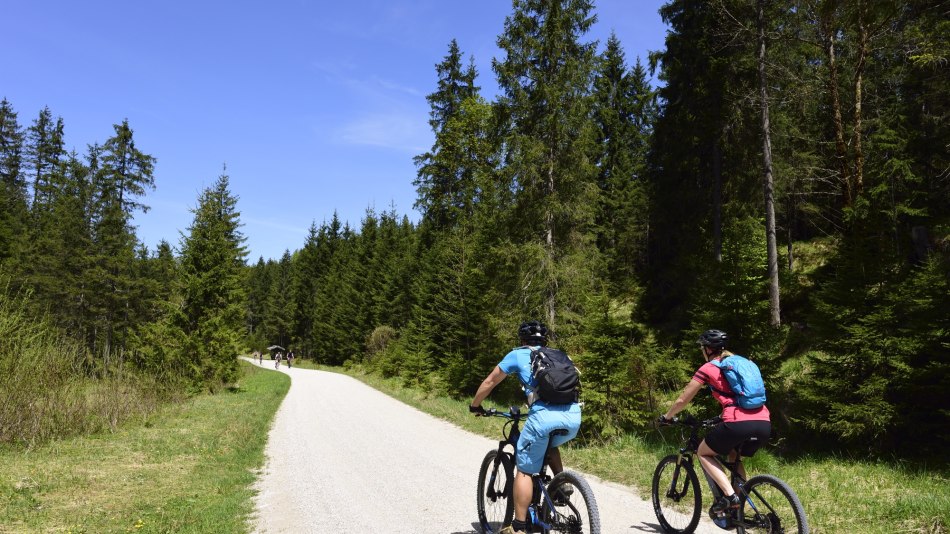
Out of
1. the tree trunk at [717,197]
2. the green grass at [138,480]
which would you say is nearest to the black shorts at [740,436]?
the green grass at [138,480]

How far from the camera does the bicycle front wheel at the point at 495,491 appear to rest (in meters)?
5.13

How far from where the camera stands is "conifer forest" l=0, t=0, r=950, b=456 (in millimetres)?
8820

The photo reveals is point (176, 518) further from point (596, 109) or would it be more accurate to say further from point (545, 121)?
point (596, 109)

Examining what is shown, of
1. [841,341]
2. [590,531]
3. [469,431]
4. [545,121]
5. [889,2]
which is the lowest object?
[469,431]

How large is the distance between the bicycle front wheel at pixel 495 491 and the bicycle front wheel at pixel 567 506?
1.95ft

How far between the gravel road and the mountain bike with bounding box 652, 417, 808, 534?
0.30 meters

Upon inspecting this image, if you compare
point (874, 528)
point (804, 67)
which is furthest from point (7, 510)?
point (804, 67)

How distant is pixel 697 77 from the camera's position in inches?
834

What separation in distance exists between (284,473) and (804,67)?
59.8 ft

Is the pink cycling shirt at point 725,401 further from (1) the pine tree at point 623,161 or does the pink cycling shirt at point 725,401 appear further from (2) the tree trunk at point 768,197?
(1) the pine tree at point 623,161

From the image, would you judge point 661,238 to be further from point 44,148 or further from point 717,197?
point 44,148

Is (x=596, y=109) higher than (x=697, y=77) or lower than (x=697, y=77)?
lower

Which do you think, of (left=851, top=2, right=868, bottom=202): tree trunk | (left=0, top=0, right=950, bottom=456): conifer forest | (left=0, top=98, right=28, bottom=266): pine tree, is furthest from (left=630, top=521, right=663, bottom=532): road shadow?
(left=0, top=98, right=28, bottom=266): pine tree

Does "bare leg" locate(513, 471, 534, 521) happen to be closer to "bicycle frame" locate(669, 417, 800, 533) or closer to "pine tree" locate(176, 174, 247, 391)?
"bicycle frame" locate(669, 417, 800, 533)
